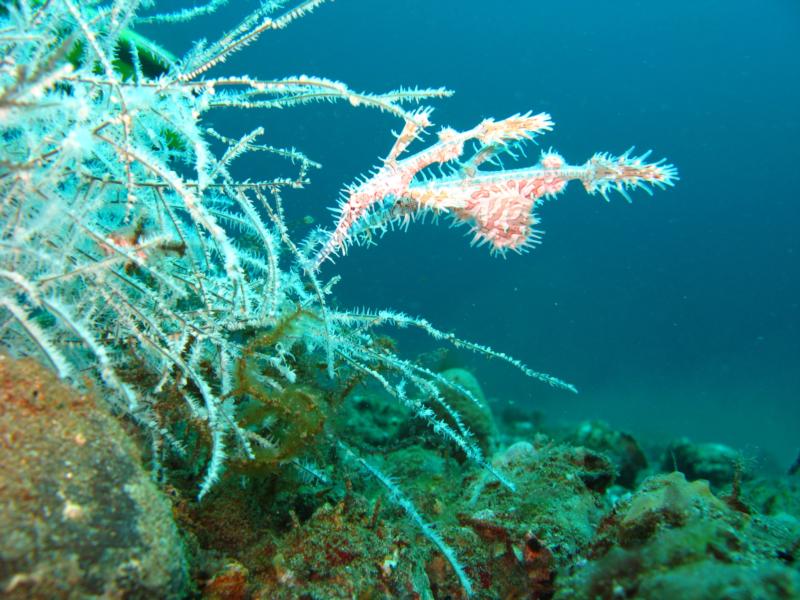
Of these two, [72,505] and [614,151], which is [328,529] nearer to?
[72,505]

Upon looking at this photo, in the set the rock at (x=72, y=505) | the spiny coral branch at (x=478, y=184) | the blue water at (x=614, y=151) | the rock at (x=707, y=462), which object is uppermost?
the blue water at (x=614, y=151)

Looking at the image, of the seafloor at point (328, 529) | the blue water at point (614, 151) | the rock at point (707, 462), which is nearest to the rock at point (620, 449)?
the rock at point (707, 462)

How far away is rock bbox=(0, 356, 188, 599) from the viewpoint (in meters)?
1.20

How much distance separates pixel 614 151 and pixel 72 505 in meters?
56.9

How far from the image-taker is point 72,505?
1.31 metres

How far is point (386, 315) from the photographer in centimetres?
286

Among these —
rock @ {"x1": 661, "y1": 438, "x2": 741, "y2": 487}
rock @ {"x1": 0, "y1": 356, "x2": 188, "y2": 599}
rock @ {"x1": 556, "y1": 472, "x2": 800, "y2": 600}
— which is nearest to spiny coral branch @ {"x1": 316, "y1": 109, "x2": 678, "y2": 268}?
rock @ {"x1": 0, "y1": 356, "x2": 188, "y2": 599}

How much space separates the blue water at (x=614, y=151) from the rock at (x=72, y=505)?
111ft

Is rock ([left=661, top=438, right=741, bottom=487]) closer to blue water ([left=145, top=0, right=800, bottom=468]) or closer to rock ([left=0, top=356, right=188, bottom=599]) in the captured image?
rock ([left=0, top=356, right=188, bottom=599])

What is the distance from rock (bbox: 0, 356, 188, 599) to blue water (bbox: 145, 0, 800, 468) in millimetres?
33811

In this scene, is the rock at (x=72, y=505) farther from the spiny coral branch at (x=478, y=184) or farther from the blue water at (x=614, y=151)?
the blue water at (x=614, y=151)

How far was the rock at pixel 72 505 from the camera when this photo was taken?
1197mm

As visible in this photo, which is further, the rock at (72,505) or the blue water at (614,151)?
the blue water at (614,151)

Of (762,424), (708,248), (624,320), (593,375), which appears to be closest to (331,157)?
(593,375)
